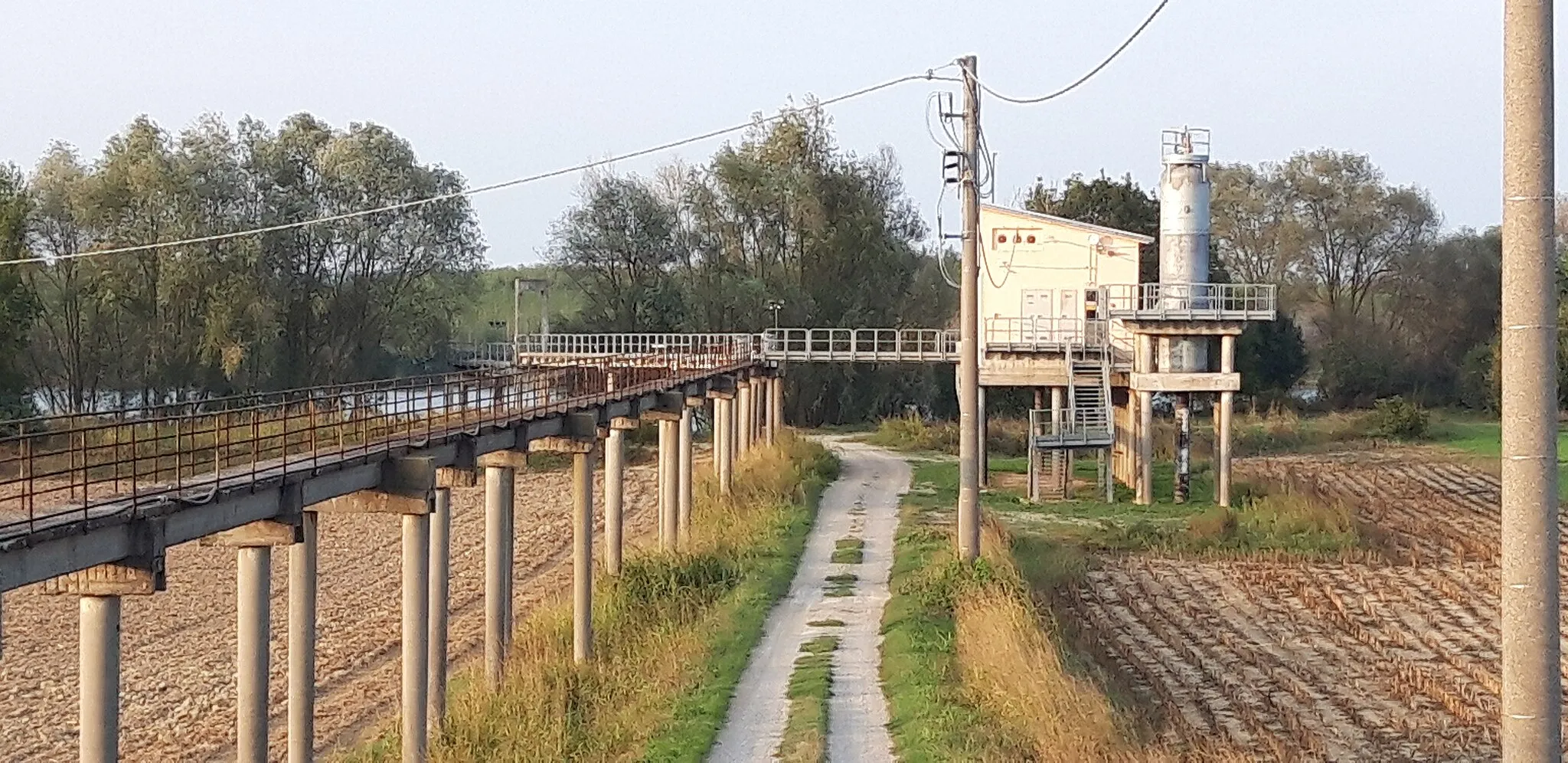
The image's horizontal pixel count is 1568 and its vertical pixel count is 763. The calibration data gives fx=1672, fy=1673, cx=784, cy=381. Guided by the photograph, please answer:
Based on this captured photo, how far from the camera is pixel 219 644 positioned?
91.9 ft

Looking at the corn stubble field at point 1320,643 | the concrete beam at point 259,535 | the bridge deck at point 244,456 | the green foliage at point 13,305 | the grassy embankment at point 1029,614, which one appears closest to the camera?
the bridge deck at point 244,456

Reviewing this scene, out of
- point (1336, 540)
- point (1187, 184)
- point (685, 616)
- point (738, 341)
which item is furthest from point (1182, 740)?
point (738, 341)

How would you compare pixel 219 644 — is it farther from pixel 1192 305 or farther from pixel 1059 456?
pixel 1192 305

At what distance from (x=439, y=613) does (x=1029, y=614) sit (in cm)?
722

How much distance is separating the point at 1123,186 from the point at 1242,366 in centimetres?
918

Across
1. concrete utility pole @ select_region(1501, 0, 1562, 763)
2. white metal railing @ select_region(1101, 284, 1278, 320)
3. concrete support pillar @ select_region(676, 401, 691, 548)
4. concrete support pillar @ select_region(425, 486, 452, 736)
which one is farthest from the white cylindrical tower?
concrete utility pole @ select_region(1501, 0, 1562, 763)

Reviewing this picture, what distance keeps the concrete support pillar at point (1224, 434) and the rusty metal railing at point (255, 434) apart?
14.0 m

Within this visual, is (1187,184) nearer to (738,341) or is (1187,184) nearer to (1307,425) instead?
(738,341)

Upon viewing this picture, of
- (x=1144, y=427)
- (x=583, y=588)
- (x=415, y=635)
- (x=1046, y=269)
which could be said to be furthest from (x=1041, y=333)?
(x=415, y=635)

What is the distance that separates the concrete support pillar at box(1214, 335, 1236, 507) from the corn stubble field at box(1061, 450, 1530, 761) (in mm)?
2101

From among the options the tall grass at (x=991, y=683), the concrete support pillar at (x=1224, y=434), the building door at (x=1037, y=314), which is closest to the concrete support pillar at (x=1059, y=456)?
the building door at (x=1037, y=314)

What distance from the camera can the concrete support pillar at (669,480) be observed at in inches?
1243

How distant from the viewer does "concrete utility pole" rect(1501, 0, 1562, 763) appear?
6.04 m

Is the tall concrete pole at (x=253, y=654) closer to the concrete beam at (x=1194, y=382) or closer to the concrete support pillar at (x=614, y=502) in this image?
the concrete support pillar at (x=614, y=502)
